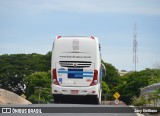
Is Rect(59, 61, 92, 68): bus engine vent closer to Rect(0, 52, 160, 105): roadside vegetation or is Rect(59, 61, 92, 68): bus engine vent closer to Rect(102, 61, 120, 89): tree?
Rect(0, 52, 160, 105): roadside vegetation

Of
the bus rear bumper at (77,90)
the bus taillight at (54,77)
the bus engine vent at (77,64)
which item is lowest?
the bus rear bumper at (77,90)

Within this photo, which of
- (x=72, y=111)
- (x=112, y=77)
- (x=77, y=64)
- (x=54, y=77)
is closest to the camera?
(x=72, y=111)

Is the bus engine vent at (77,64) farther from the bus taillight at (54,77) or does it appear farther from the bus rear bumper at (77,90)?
the bus rear bumper at (77,90)

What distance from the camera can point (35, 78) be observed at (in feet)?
243

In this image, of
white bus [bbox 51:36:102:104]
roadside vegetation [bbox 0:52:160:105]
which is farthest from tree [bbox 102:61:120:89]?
Answer: white bus [bbox 51:36:102:104]

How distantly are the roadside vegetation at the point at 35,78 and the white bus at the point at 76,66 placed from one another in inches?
1836

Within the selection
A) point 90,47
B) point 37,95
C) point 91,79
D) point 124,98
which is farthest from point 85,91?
point 124,98

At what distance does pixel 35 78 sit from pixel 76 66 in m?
52.8

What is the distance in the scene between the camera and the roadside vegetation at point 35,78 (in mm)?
74375

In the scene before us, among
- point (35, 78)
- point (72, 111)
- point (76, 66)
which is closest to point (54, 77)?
point (76, 66)

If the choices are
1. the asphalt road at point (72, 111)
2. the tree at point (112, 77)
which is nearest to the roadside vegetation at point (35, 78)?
the tree at point (112, 77)

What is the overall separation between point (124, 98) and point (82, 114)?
7250 cm

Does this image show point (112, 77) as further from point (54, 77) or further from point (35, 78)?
point (54, 77)

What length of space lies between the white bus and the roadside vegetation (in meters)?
46.6
